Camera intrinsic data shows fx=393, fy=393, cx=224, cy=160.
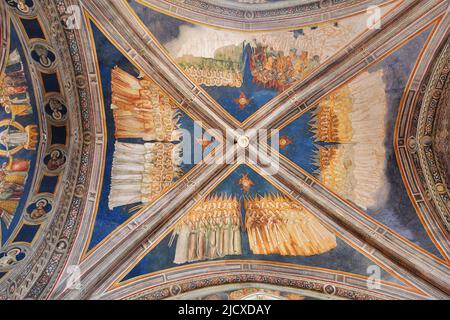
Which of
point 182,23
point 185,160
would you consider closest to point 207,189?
point 185,160

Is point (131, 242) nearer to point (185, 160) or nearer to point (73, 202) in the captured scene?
point (73, 202)

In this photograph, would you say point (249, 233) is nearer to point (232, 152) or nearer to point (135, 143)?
point (232, 152)

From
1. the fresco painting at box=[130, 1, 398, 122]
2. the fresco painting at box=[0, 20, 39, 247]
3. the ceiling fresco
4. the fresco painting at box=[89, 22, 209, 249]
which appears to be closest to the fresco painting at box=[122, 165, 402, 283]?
the ceiling fresco

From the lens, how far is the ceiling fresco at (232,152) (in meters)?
7.78

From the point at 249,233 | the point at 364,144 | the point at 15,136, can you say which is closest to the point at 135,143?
the point at 15,136

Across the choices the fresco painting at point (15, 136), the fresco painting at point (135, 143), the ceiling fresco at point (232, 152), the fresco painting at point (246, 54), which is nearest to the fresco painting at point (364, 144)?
the ceiling fresco at point (232, 152)

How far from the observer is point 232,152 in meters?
9.16

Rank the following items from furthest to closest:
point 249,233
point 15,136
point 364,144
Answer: point 249,233 < point 364,144 < point 15,136

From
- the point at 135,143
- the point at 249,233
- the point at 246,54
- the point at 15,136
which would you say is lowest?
the point at 249,233

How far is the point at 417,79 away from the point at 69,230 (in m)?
7.91

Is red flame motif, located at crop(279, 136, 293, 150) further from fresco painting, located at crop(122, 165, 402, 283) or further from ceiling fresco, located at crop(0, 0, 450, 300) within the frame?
fresco painting, located at crop(122, 165, 402, 283)

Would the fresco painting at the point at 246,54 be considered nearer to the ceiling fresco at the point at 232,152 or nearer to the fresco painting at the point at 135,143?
the ceiling fresco at the point at 232,152

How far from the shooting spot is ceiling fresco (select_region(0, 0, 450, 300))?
25.5 ft

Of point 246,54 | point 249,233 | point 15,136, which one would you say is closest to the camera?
point 15,136
